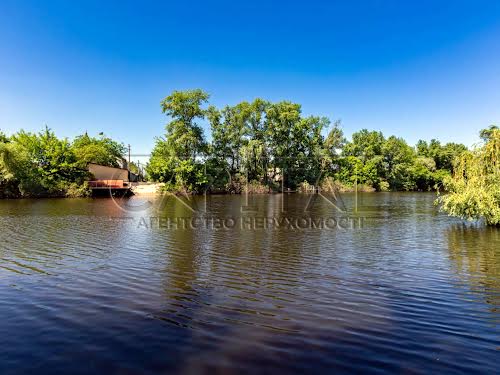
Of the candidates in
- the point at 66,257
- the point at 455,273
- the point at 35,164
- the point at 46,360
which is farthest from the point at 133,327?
the point at 35,164

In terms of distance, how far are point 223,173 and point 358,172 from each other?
4310 cm

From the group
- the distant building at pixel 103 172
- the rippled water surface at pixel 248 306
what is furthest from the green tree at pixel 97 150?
the rippled water surface at pixel 248 306

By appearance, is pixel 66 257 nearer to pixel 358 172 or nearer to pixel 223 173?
pixel 223 173

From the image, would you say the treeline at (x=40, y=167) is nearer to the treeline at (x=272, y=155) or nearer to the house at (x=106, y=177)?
the house at (x=106, y=177)

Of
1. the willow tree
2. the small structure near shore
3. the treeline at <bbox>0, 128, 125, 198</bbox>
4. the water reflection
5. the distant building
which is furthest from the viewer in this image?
the distant building

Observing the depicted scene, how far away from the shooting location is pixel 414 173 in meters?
105

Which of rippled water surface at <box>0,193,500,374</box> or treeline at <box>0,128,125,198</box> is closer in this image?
rippled water surface at <box>0,193,500,374</box>

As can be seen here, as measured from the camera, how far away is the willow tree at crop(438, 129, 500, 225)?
23.5 m

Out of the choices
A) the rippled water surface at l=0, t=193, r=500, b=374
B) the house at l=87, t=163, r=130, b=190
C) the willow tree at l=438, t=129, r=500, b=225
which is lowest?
the rippled water surface at l=0, t=193, r=500, b=374

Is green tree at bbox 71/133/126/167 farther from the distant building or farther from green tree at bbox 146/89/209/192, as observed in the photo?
green tree at bbox 146/89/209/192

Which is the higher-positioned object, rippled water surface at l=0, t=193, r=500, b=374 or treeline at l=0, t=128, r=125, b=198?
treeline at l=0, t=128, r=125, b=198

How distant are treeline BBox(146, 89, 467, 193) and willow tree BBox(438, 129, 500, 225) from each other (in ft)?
185

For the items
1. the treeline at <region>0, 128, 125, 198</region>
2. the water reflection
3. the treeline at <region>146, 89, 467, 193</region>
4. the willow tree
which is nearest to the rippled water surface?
the water reflection

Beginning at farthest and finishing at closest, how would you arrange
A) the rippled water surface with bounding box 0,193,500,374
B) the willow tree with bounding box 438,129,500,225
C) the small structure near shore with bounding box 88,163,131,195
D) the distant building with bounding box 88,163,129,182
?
the distant building with bounding box 88,163,129,182, the small structure near shore with bounding box 88,163,131,195, the willow tree with bounding box 438,129,500,225, the rippled water surface with bounding box 0,193,500,374
